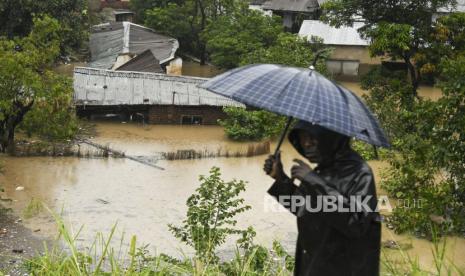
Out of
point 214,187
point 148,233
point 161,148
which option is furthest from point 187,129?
point 214,187

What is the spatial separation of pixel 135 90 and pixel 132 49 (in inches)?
239

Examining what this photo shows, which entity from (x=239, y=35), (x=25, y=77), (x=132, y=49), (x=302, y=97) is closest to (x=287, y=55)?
(x=239, y=35)

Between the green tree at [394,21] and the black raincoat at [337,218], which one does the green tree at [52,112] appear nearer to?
the green tree at [394,21]

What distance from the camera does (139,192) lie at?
1377cm

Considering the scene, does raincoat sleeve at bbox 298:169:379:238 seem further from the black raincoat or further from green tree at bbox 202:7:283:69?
green tree at bbox 202:7:283:69

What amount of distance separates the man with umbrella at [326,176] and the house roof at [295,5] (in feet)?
93.9

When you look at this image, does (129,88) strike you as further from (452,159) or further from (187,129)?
(452,159)

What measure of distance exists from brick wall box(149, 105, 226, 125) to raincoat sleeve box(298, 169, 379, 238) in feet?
58.5

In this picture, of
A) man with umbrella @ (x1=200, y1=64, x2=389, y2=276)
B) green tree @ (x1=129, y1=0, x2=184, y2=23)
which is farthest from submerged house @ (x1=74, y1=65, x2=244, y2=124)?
man with umbrella @ (x1=200, y1=64, x2=389, y2=276)

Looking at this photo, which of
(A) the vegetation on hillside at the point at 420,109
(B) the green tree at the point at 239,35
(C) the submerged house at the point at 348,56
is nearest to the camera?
(A) the vegetation on hillside at the point at 420,109

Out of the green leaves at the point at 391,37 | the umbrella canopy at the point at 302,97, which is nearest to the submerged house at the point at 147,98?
the green leaves at the point at 391,37

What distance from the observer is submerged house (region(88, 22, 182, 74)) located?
23920mm

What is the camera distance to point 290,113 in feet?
9.30

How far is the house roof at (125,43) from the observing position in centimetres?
2559
